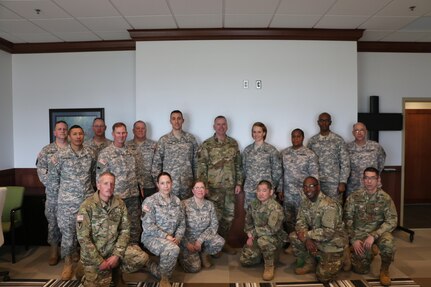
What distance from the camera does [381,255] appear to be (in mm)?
3314

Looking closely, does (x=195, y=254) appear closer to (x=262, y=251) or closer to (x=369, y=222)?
(x=262, y=251)

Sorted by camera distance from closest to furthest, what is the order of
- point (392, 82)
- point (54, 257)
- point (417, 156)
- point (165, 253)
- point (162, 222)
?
1. point (165, 253)
2. point (162, 222)
3. point (54, 257)
4. point (392, 82)
5. point (417, 156)

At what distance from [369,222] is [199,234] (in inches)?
72.2

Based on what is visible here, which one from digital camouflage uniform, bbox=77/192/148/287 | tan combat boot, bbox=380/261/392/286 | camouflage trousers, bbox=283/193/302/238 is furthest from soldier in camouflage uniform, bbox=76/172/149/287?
tan combat boot, bbox=380/261/392/286

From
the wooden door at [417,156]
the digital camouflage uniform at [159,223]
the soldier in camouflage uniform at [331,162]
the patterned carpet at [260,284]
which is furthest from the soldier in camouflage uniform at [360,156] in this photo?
the wooden door at [417,156]

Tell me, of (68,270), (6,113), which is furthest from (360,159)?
(6,113)

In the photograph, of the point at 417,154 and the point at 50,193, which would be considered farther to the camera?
the point at 417,154

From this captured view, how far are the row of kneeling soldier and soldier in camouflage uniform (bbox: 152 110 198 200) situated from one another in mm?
589

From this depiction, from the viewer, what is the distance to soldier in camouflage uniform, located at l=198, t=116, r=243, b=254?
423 cm

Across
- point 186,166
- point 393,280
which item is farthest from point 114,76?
point 393,280

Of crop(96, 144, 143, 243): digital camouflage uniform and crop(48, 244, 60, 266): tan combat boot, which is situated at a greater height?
crop(96, 144, 143, 243): digital camouflage uniform

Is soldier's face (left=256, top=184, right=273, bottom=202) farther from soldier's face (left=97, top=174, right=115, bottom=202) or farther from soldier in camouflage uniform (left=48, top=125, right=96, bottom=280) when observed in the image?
soldier in camouflage uniform (left=48, top=125, right=96, bottom=280)

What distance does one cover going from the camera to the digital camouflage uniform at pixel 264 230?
11.7ft

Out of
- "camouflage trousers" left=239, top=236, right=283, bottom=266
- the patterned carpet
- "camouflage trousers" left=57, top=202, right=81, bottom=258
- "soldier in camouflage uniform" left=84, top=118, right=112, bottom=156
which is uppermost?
"soldier in camouflage uniform" left=84, top=118, right=112, bottom=156
